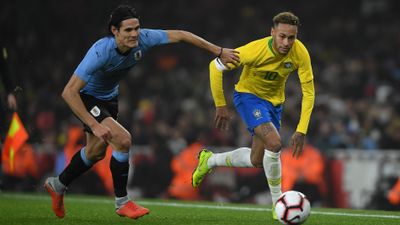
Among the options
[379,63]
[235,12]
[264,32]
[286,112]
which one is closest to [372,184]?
[286,112]

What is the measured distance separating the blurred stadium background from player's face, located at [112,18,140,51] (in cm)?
270

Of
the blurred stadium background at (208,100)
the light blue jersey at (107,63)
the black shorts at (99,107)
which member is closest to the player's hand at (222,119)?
the light blue jersey at (107,63)

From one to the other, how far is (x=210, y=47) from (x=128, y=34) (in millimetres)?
753

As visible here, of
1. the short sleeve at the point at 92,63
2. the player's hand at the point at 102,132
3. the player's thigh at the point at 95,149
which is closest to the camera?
the player's hand at the point at 102,132

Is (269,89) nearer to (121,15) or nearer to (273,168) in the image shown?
(273,168)

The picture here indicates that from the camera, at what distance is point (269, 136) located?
8484 mm

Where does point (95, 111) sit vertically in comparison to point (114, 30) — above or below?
below

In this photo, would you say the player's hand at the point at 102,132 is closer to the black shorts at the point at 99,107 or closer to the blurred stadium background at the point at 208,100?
the black shorts at the point at 99,107

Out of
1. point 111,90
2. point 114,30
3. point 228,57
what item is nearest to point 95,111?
point 111,90

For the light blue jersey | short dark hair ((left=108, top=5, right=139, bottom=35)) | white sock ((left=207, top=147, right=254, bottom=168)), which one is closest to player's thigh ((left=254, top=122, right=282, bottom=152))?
white sock ((left=207, top=147, right=254, bottom=168))

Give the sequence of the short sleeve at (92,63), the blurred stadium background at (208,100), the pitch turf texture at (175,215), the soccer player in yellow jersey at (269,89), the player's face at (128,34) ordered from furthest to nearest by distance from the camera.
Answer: the blurred stadium background at (208,100) < the soccer player in yellow jersey at (269,89) < the pitch turf texture at (175,215) < the player's face at (128,34) < the short sleeve at (92,63)

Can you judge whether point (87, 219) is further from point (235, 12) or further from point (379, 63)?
point (235, 12)

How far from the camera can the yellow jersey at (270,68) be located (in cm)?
847

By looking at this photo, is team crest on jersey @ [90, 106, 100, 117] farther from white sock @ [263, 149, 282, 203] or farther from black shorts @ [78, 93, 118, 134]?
white sock @ [263, 149, 282, 203]
